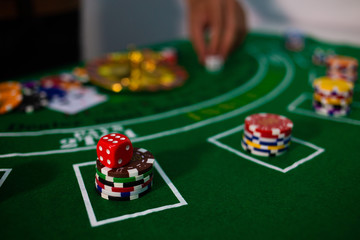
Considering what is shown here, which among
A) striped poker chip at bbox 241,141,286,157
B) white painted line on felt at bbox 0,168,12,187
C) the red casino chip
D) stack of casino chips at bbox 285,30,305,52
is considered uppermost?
stack of casino chips at bbox 285,30,305,52

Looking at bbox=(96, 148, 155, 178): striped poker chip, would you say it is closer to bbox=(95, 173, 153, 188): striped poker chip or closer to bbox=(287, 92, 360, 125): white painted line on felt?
bbox=(95, 173, 153, 188): striped poker chip

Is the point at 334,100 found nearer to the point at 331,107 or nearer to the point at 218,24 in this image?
the point at 331,107

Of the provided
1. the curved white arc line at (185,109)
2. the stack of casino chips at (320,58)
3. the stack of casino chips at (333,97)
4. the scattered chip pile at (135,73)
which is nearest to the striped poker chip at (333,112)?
the stack of casino chips at (333,97)

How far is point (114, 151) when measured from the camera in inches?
94.3

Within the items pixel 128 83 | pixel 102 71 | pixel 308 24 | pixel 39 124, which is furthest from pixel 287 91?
pixel 308 24

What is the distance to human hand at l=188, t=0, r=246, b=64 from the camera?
17.8 ft

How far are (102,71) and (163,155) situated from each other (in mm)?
2306

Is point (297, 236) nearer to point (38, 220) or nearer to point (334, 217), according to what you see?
point (334, 217)

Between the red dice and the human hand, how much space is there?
3.42 m

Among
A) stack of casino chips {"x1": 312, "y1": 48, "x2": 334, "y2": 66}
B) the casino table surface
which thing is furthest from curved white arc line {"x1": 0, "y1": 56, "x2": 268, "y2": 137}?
stack of casino chips {"x1": 312, "y1": 48, "x2": 334, "y2": 66}

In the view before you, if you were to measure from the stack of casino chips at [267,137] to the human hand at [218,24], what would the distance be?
104 inches

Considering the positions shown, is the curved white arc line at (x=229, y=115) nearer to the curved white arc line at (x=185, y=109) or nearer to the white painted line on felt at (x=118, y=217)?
the curved white arc line at (x=185, y=109)

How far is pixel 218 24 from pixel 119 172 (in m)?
3.70

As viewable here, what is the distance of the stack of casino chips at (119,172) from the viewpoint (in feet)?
7.87
